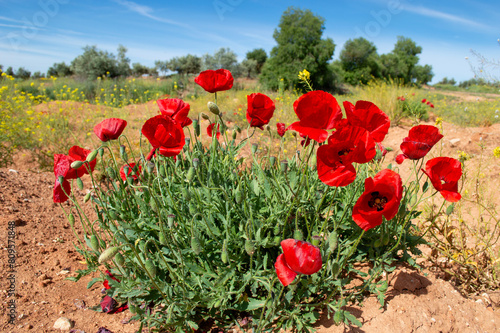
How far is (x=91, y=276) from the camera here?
83.7 inches

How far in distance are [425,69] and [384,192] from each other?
4317 centimetres

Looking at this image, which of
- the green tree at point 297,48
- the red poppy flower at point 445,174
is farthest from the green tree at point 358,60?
the red poppy flower at point 445,174

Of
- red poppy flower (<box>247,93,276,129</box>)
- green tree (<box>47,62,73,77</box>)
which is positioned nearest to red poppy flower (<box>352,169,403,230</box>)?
red poppy flower (<box>247,93,276,129</box>)

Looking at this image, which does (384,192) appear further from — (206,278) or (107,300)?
(107,300)

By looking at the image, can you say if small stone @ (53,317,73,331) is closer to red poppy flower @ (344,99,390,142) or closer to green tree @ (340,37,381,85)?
red poppy flower @ (344,99,390,142)

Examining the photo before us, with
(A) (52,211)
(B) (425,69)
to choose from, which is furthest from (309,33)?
(B) (425,69)

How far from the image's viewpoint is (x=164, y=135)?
1478 mm

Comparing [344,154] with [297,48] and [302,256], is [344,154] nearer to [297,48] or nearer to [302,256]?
[302,256]

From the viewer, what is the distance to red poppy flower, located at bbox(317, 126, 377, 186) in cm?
109

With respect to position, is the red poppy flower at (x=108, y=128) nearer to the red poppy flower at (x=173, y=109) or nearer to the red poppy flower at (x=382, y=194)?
the red poppy flower at (x=173, y=109)

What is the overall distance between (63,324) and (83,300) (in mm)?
253

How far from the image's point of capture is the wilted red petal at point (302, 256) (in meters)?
1.04

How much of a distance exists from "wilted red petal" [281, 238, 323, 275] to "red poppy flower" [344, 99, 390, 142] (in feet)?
1.88

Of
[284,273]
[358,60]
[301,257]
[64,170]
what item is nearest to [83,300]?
[64,170]
